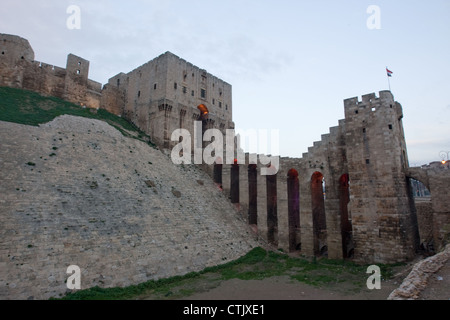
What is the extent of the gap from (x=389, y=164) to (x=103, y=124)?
27671 mm

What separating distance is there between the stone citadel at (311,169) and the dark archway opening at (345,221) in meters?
0.09

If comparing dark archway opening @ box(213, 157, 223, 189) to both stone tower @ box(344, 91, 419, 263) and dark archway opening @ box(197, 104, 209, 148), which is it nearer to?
dark archway opening @ box(197, 104, 209, 148)

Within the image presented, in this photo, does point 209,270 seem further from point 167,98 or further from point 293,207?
point 167,98

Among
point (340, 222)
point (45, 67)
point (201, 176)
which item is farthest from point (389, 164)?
point (45, 67)

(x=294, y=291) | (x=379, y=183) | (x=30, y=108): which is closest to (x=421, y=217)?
(x=379, y=183)

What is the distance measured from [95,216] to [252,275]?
11199mm

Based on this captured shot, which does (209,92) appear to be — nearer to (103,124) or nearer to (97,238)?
(103,124)

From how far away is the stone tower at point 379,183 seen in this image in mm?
18172

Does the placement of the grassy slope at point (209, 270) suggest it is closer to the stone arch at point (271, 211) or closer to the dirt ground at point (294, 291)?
the dirt ground at point (294, 291)

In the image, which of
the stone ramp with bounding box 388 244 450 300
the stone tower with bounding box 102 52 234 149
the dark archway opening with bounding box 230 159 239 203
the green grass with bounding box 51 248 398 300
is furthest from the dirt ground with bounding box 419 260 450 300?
the stone tower with bounding box 102 52 234 149

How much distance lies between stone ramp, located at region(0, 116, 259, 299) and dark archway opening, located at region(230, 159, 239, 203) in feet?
A: 14.4

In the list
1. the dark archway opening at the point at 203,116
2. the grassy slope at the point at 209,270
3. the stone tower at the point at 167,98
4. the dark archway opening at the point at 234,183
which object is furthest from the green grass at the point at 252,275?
the dark archway opening at the point at 203,116

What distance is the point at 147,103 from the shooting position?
3675cm

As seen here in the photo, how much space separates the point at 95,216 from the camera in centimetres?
1630
